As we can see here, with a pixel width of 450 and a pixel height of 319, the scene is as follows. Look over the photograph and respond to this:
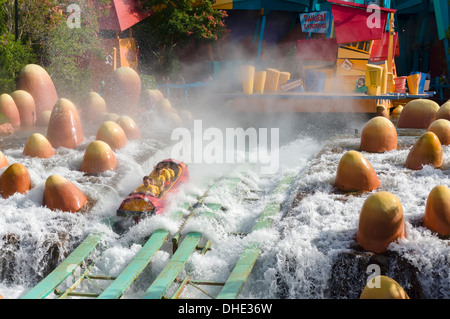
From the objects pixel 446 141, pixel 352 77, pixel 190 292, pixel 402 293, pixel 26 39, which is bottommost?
pixel 190 292

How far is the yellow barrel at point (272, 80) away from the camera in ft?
42.4

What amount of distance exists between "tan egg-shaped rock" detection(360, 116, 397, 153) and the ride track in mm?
2425

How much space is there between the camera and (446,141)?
24.9ft

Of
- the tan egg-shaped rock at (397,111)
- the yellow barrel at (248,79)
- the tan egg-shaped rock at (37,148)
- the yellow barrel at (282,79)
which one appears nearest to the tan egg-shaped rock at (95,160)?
the tan egg-shaped rock at (37,148)

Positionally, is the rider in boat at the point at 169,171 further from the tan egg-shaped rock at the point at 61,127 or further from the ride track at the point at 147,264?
the tan egg-shaped rock at the point at 61,127

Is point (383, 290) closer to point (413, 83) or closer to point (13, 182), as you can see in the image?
point (13, 182)

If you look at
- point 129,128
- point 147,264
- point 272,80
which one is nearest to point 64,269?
point 147,264

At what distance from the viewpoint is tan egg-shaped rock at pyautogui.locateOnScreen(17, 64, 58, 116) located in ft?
35.8

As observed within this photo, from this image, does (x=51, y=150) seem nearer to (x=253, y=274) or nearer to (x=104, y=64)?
(x=253, y=274)

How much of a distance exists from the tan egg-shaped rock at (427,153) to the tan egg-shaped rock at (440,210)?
200 centimetres

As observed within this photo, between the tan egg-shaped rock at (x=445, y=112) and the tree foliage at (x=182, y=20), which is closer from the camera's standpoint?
the tan egg-shaped rock at (x=445, y=112)
